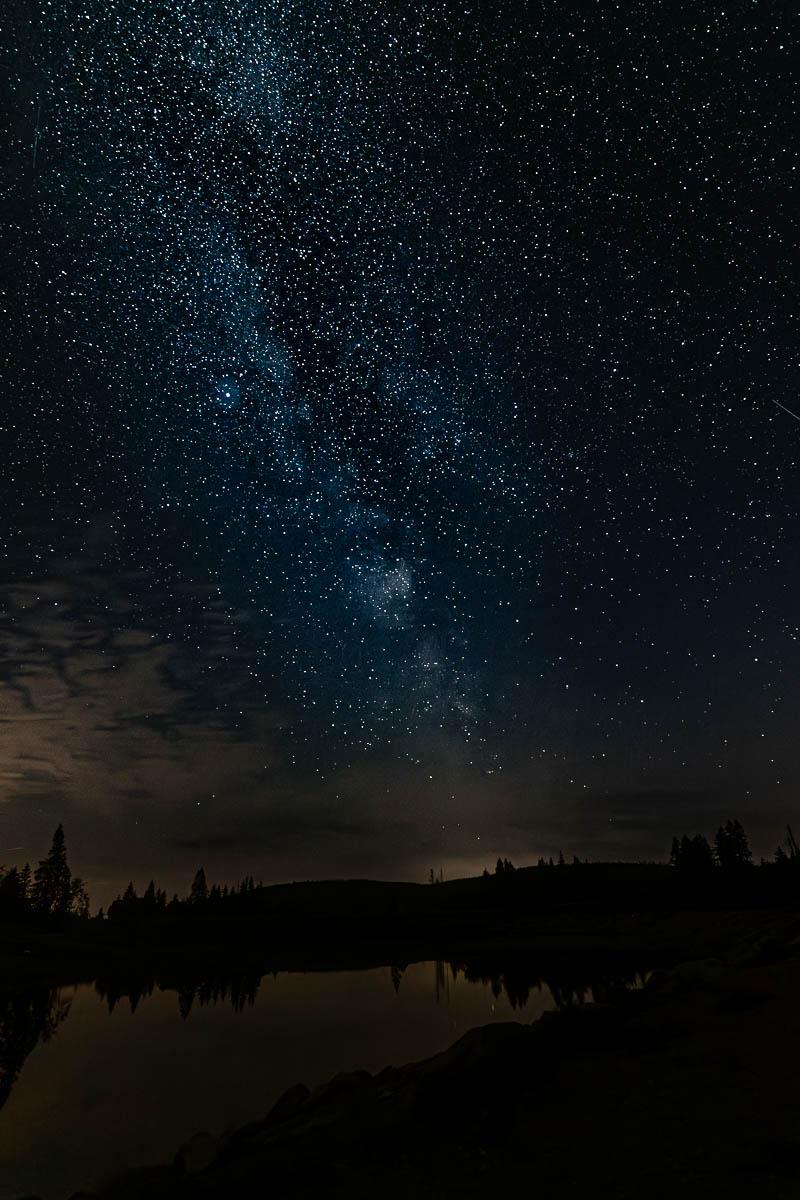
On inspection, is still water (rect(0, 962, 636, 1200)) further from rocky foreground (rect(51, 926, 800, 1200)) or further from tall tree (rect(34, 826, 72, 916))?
tall tree (rect(34, 826, 72, 916))

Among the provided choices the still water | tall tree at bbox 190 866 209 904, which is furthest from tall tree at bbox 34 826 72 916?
the still water

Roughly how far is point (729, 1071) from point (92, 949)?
53350 mm

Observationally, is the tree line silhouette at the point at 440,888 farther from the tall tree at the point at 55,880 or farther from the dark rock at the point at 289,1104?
the dark rock at the point at 289,1104

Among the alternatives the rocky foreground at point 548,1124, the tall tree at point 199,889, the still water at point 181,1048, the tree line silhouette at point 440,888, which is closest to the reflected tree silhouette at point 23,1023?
the still water at point 181,1048

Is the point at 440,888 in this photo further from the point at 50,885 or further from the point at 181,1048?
the point at 181,1048

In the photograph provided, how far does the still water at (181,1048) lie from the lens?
11.6 m

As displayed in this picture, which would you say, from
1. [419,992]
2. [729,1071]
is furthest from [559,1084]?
[419,992]

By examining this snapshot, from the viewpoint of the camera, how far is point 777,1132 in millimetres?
6738

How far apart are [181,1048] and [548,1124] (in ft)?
51.2

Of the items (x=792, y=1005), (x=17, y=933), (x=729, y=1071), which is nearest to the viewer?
(x=729, y=1071)

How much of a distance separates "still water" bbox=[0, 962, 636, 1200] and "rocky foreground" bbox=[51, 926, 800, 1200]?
2.22 metres

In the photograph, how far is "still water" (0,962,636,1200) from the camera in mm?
11570

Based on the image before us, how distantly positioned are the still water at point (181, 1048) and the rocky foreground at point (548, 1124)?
2.22 metres

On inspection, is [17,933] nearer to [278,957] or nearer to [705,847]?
[278,957]
